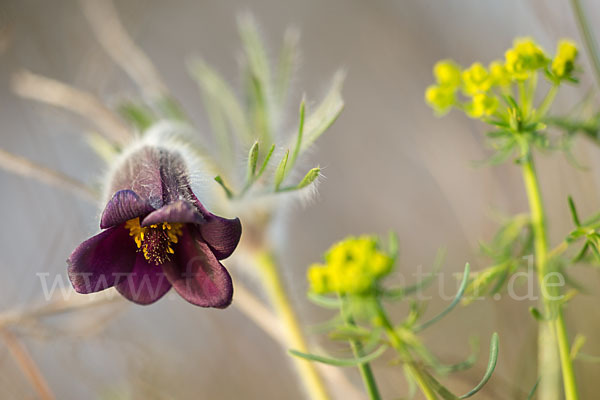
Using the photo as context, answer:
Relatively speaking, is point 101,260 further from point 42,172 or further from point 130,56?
point 130,56

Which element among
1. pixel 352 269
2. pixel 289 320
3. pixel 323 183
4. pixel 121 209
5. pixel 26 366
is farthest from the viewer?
pixel 323 183

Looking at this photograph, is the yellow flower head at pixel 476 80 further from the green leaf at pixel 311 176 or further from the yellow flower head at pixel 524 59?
the green leaf at pixel 311 176

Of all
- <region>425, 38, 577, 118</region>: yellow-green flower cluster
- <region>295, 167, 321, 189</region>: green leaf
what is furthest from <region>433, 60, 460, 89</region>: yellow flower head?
<region>295, 167, 321, 189</region>: green leaf

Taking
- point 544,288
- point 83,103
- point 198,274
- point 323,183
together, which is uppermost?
point 323,183

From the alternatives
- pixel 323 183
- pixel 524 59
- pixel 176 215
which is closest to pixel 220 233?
pixel 176 215

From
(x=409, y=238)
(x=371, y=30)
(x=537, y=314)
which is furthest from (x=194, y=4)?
(x=537, y=314)

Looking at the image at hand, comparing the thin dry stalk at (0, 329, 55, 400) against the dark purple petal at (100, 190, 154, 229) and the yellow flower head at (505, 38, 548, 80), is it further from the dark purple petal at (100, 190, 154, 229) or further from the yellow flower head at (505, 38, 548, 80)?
the yellow flower head at (505, 38, 548, 80)

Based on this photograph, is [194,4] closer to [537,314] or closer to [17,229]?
[17,229]
